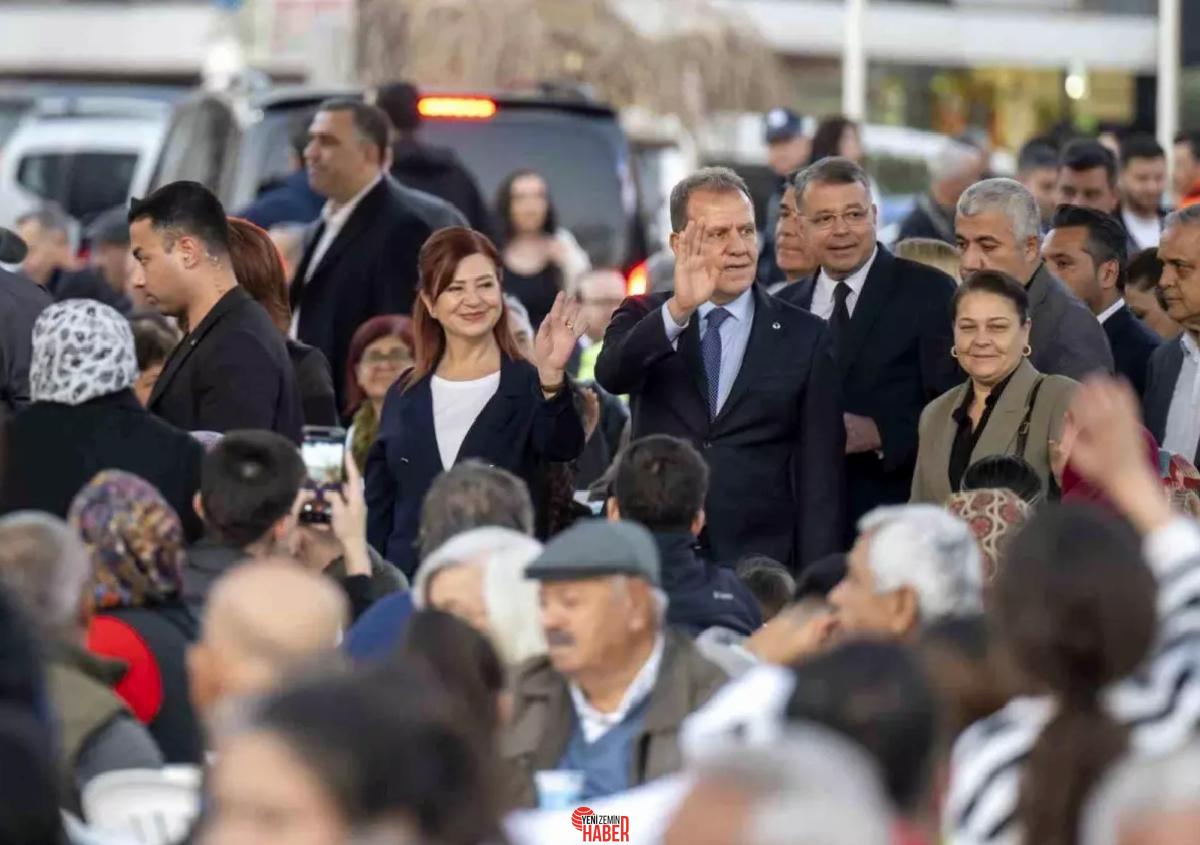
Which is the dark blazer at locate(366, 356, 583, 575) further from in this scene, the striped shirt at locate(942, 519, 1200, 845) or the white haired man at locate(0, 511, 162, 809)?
the striped shirt at locate(942, 519, 1200, 845)

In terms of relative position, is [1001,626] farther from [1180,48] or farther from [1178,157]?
[1180,48]

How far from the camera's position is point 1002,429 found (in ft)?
28.9

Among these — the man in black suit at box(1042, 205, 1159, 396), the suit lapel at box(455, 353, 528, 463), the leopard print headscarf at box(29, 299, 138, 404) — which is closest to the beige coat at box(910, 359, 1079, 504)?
the suit lapel at box(455, 353, 528, 463)

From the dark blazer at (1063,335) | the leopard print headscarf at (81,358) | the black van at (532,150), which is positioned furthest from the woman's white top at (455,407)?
the black van at (532,150)

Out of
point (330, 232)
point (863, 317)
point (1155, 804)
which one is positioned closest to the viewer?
point (1155, 804)

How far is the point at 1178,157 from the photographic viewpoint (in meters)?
16.2

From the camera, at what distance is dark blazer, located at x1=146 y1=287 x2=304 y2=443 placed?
348 inches

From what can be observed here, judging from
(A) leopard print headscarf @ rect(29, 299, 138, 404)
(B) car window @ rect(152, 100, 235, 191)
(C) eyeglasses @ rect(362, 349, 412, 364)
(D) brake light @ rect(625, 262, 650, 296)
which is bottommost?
(C) eyeglasses @ rect(362, 349, 412, 364)

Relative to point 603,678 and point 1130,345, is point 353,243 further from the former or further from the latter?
point 603,678

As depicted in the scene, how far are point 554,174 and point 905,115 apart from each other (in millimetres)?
30875

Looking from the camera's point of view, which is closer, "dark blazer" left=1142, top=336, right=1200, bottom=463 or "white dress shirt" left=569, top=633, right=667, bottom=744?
"white dress shirt" left=569, top=633, right=667, bottom=744

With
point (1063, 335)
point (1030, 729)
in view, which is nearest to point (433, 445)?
point (1063, 335)

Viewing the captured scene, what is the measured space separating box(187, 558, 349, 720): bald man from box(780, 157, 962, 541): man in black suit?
3.95 metres

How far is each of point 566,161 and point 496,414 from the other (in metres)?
5.63
